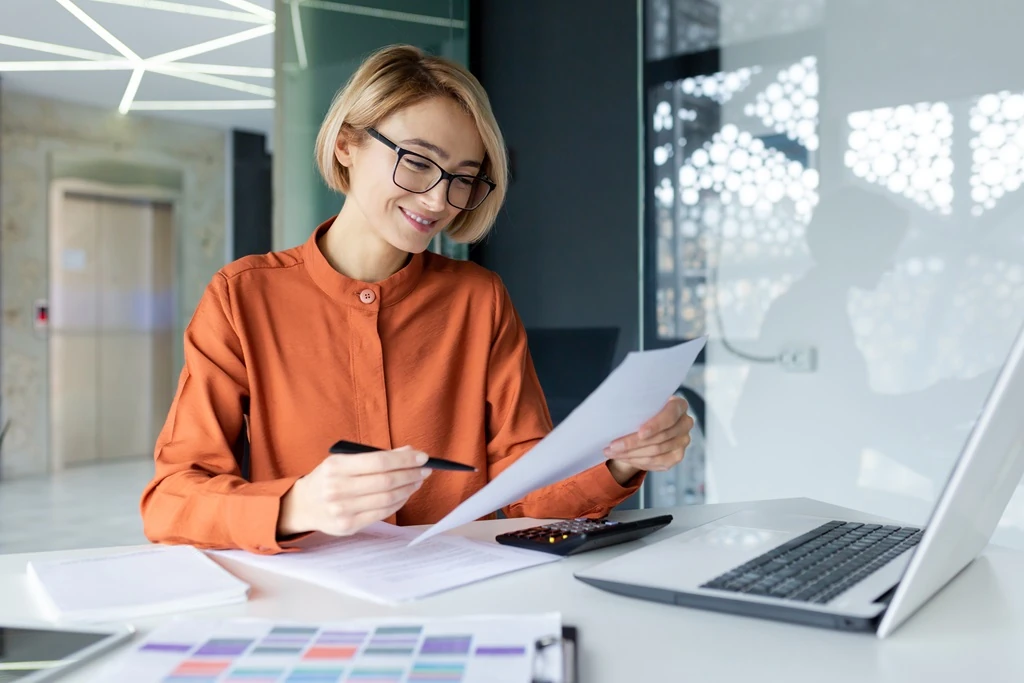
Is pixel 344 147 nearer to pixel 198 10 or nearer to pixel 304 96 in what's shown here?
pixel 304 96

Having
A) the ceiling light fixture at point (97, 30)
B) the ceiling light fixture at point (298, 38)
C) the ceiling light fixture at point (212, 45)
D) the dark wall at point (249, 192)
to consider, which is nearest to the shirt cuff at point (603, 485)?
the ceiling light fixture at point (298, 38)

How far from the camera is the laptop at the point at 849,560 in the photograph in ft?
2.17

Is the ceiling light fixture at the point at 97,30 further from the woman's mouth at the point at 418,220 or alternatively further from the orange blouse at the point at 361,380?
the woman's mouth at the point at 418,220

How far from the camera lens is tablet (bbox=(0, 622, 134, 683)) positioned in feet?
2.02

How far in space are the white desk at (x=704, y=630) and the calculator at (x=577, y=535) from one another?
24 millimetres

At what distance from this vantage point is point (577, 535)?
3.19ft

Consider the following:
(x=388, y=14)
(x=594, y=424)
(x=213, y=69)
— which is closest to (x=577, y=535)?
(x=594, y=424)

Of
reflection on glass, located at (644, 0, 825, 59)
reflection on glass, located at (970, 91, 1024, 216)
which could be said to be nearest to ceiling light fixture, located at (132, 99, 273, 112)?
reflection on glass, located at (644, 0, 825, 59)

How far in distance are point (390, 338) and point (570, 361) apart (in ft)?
6.89

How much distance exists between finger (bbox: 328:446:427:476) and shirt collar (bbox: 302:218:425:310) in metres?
0.54

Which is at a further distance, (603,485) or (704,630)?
(603,485)

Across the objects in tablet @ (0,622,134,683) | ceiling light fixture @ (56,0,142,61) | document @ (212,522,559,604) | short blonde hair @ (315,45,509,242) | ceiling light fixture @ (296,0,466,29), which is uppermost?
ceiling light fixture @ (296,0,466,29)

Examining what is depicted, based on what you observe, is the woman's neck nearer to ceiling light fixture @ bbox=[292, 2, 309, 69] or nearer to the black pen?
the black pen

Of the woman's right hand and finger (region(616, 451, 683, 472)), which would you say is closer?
the woman's right hand
